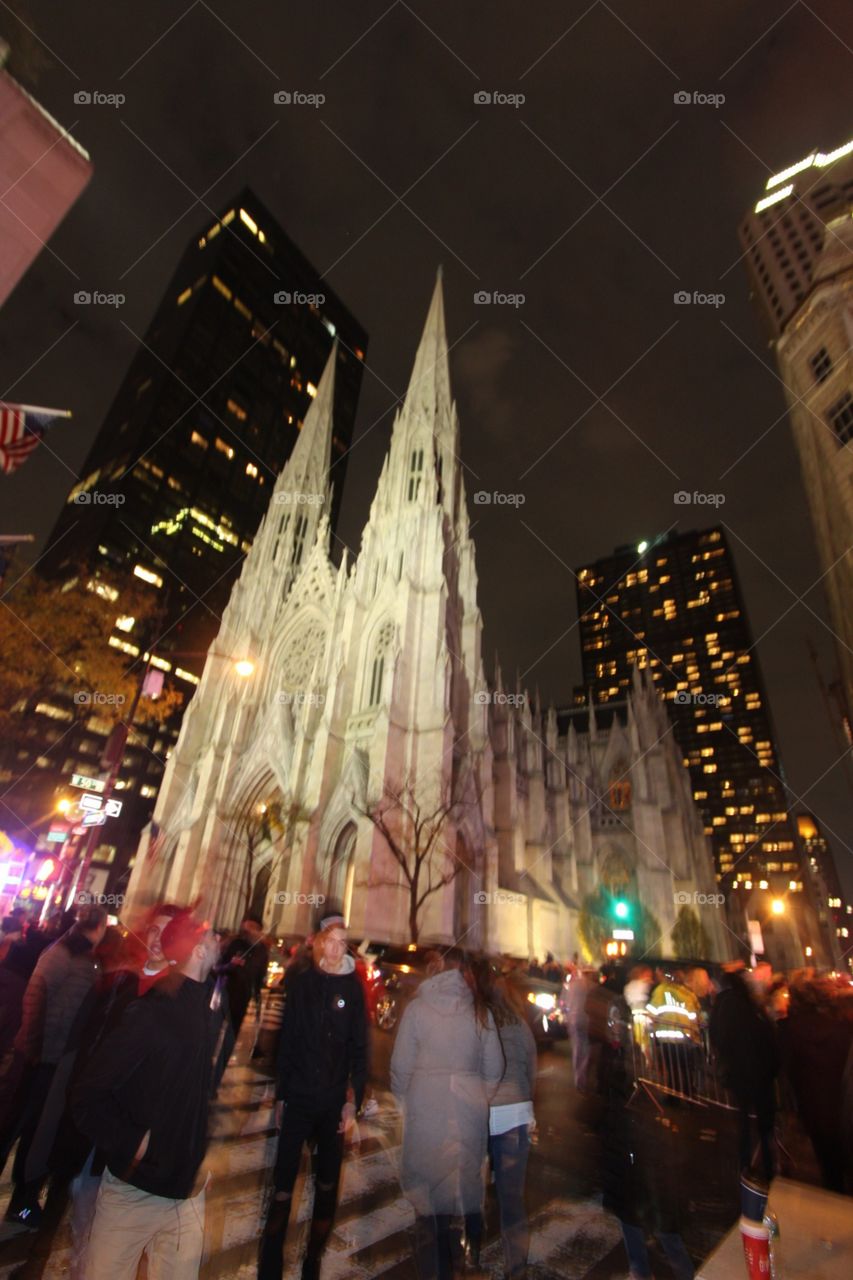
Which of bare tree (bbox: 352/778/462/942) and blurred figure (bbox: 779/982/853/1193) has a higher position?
bare tree (bbox: 352/778/462/942)

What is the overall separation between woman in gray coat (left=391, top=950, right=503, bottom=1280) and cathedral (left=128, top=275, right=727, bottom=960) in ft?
44.6

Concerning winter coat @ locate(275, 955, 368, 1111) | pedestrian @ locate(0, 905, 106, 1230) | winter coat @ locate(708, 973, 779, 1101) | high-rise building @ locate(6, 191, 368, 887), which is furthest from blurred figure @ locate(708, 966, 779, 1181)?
high-rise building @ locate(6, 191, 368, 887)

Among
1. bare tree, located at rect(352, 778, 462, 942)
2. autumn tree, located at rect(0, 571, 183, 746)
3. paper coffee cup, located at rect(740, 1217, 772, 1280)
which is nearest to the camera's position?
paper coffee cup, located at rect(740, 1217, 772, 1280)

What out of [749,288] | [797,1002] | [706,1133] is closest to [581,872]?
[706,1133]

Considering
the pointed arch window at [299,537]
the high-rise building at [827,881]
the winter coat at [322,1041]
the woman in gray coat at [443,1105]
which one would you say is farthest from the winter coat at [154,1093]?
the high-rise building at [827,881]

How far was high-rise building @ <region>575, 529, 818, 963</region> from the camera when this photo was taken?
93938 mm

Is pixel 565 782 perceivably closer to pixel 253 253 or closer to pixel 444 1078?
pixel 444 1078

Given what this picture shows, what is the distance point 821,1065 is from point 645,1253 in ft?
10.8

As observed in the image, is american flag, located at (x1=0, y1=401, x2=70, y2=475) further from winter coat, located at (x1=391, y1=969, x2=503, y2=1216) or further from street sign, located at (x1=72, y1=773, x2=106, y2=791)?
winter coat, located at (x1=391, y1=969, x2=503, y2=1216)

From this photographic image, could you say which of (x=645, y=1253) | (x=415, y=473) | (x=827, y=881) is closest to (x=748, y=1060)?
(x=645, y=1253)

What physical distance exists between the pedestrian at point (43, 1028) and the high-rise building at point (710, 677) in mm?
90447

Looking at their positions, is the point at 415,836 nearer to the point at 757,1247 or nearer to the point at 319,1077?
the point at 319,1077

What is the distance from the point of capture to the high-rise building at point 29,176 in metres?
6.68

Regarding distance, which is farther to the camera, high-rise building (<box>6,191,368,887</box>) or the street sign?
high-rise building (<box>6,191,368,887</box>)
